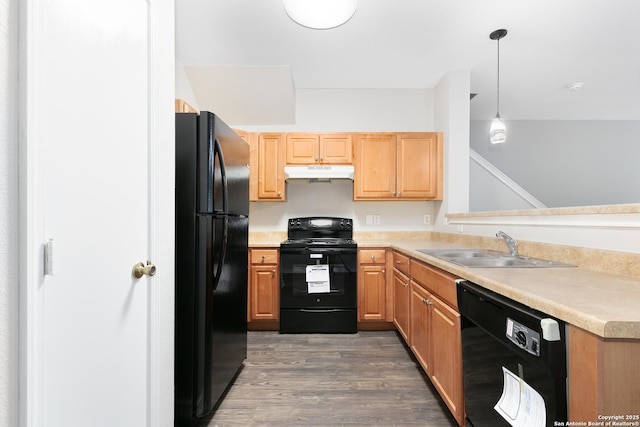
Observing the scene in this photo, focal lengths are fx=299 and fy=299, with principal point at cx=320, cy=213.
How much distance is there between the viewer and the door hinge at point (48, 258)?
0.71 metres

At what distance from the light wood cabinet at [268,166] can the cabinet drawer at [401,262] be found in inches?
53.2

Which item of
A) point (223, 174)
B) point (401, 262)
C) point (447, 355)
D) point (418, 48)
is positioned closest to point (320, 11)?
point (223, 174)

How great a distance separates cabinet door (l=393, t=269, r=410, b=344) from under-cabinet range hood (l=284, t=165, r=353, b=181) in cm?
109

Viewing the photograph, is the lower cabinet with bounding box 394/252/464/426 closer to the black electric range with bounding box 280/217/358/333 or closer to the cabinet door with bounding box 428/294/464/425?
the cabinet door with bounding box 428/294/464/425

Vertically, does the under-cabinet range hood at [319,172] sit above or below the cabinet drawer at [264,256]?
above

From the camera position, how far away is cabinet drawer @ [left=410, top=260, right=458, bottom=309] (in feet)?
4.93

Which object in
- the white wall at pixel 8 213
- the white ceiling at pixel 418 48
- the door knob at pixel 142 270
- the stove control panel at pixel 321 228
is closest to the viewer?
the white wall at pixel 8 213

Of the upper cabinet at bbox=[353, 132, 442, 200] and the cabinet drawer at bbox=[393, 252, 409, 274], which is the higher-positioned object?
the upper cabinet at bbox=[353, 132, 442, 200]

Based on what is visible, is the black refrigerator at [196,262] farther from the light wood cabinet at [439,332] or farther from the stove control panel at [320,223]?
the stove control panel at [320,223]

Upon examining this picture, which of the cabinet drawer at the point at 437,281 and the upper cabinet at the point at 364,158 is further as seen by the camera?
the upper cabinet at the point at 364,158

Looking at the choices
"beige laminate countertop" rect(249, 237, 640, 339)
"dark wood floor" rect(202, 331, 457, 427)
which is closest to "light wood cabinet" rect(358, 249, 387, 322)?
"dark wood floor" rect(202, 331, 457, 427)

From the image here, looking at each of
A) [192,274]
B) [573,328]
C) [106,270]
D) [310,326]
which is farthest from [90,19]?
[310,326]

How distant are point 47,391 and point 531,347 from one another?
4.26ft

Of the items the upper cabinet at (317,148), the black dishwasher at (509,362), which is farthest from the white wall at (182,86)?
the black dishwasher at (509,362)
